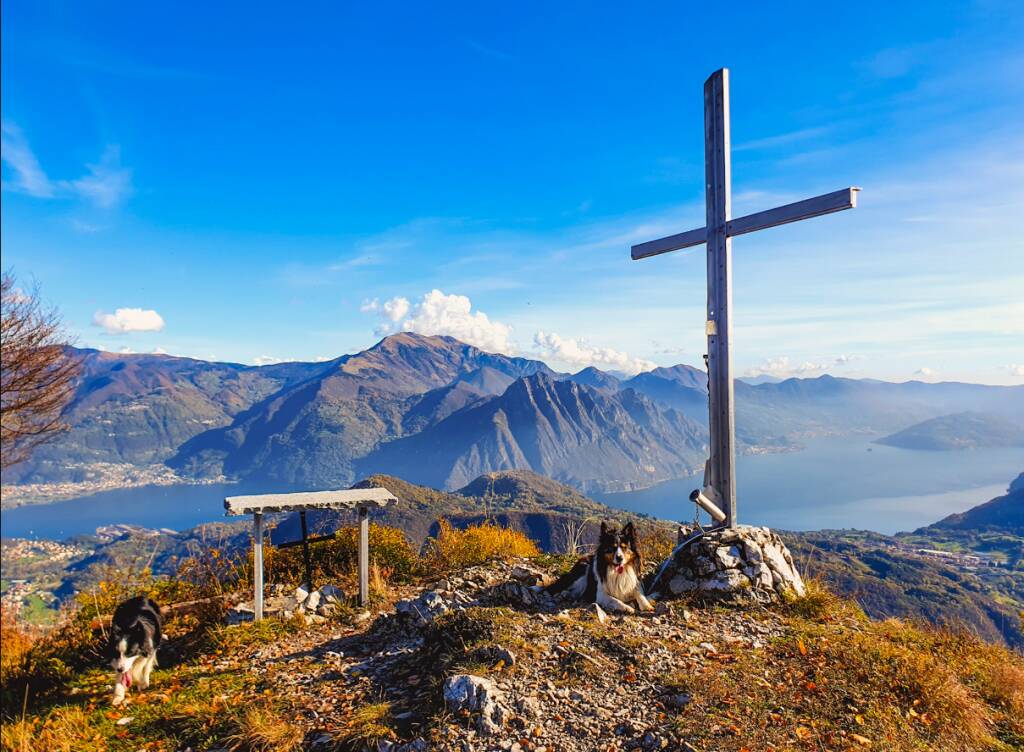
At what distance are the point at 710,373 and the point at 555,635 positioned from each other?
15.3 feet

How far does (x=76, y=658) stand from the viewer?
7.28m

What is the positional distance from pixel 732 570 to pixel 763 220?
4.96m

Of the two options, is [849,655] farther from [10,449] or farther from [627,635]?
[10,449]

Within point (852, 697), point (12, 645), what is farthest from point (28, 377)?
point (852, 697)

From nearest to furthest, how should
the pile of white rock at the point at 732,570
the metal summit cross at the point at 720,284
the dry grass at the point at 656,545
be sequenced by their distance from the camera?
the pile of white rock at the point at 732,570 → the metal summit cross at the point at 720,284 → the dry grass at the point at 656,545

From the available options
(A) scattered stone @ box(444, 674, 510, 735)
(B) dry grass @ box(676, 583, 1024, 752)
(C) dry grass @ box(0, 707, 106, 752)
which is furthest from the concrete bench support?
(B) dry grass @ box(676, 583, 1024, 752)

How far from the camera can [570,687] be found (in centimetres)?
472

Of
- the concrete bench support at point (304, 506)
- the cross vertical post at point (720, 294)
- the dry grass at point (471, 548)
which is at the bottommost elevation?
the dry grass at point (471, 548)

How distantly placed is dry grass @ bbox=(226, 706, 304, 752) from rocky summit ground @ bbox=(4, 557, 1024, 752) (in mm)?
15

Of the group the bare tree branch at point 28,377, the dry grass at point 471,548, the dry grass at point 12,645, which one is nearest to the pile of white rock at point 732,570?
the dry grass at point 471,548

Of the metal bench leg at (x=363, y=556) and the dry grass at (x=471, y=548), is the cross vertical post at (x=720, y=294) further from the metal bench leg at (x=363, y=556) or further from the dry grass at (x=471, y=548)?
the metal bench leg at (x=363, y=556)

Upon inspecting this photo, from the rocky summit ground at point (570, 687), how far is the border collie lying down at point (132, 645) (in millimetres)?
198

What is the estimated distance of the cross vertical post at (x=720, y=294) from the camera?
7941mm

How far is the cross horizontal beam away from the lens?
667cm
